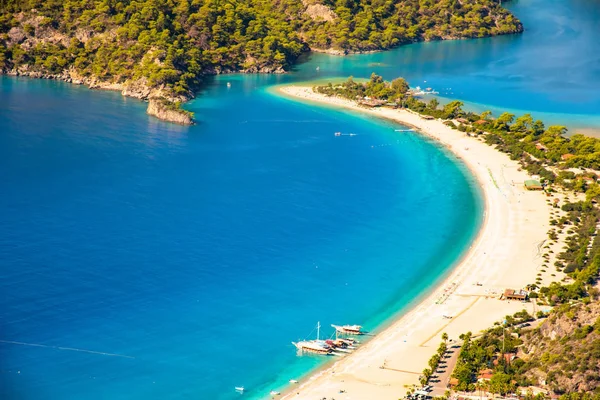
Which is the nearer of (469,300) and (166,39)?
(469,300)

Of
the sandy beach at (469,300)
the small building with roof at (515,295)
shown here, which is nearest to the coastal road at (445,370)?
the sandy beach at (469,300)

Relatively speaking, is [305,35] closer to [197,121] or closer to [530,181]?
[197,121]

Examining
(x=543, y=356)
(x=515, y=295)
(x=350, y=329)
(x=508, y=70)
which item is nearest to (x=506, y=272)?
(x=515, y=295)

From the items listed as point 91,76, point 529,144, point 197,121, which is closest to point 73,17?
point 91,76

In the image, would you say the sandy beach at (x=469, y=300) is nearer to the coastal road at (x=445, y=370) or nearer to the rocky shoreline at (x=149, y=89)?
the coastal road at (x=445, y=370)

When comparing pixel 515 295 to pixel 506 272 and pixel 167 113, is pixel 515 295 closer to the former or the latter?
pixel 506 272

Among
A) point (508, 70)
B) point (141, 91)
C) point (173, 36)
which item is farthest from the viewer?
point (508, 70)

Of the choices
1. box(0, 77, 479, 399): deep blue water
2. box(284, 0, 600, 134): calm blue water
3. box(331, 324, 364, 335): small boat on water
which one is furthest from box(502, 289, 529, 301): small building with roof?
box(284, 0, 600, 134): calm blue water
